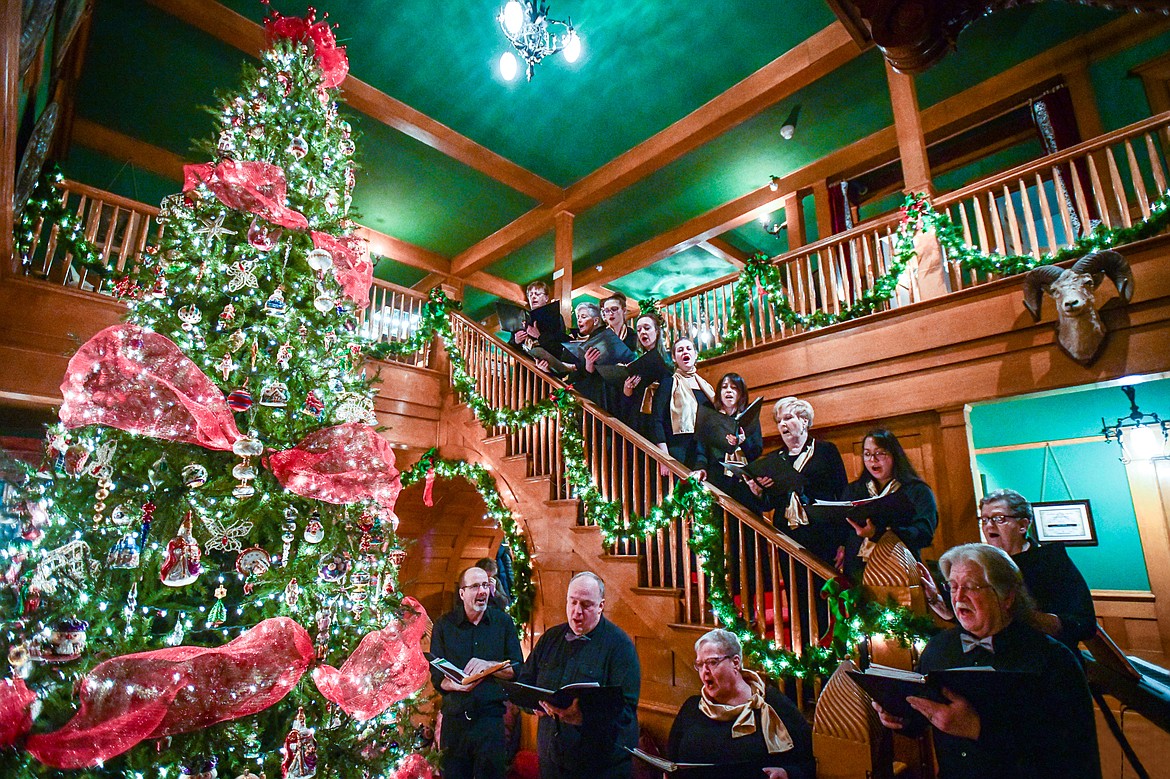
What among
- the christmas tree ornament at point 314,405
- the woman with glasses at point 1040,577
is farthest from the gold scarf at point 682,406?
the christmas tree ornament at point 314,405

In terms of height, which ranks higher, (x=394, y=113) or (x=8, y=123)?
(x=394, y=113)

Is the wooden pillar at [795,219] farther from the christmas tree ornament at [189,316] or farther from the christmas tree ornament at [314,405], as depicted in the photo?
the christmas tree ornament at [189,316]

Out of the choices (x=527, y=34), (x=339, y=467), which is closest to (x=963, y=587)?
(x=339, y=467)

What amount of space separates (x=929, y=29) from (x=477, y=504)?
8.18m

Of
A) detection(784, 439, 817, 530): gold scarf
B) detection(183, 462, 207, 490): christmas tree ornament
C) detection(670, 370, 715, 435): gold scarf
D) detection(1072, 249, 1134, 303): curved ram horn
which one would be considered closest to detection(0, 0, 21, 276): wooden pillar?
detection(183, 462, 207, 490): christmas tree ornament

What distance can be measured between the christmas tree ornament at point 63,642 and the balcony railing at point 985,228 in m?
5.79

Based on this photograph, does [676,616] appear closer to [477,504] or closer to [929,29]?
[929,29]

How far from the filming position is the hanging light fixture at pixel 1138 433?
6246 mm

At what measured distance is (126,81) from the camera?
22.1ft

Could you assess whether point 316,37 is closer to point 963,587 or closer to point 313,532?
point 313,532

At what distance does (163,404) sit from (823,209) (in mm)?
8162

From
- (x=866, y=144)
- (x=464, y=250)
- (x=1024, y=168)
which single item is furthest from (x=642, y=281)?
(x=1024, y=168)

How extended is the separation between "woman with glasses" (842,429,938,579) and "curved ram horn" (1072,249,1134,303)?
2244mm

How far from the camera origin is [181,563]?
1873mm
